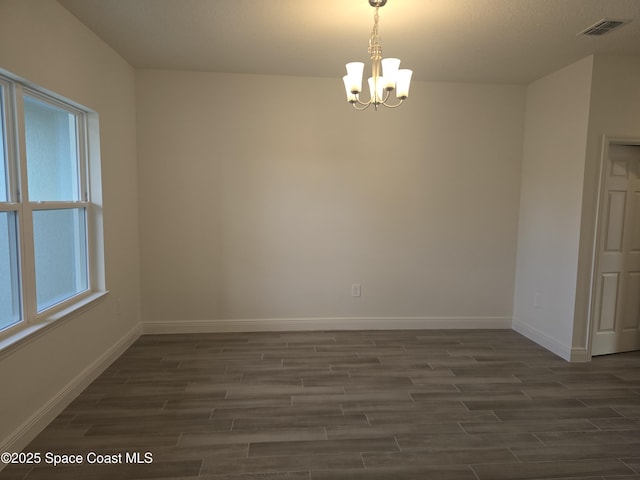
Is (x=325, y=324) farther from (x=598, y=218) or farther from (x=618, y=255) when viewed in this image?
(x=618, y=255)

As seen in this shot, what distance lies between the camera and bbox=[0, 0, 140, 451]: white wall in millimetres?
2215

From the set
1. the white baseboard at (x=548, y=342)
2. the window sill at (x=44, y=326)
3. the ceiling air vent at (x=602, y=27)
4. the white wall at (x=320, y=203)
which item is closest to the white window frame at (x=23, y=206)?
the window sill at (x=44, y=326)

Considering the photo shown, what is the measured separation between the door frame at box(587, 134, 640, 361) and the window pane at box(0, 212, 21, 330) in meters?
4.39

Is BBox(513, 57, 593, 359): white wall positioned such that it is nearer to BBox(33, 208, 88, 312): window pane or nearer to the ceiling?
the ceiling

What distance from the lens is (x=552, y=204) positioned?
12.9ft

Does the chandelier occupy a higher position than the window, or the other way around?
the chandelier

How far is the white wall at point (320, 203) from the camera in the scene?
13.5ft

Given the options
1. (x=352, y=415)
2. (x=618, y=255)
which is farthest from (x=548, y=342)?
(x=352, y=415)

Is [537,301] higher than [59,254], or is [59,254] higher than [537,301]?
[59,254]

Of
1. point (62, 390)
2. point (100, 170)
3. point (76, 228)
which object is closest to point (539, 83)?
point (100, 170)

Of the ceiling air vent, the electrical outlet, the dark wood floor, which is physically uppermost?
the ceiling air vent

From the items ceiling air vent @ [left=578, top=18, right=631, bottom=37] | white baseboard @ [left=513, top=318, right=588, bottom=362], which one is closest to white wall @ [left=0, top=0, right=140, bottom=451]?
ceiling air vent @ [left=578, top=18, right=631, bottom=37]

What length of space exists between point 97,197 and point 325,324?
254 centimetres

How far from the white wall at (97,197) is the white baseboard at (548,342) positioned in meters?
4.06
